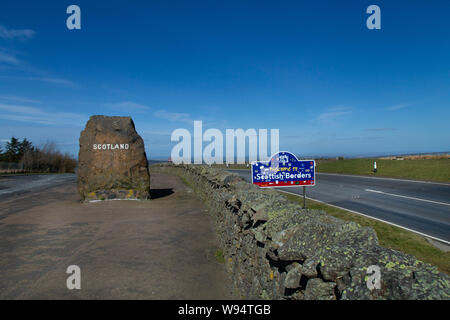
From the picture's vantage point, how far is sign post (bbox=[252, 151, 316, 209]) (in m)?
8.92

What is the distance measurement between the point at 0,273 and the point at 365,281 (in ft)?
23.4

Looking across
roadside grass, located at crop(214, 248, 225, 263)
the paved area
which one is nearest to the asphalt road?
roadside grass, located at crop(214, 248, 225, 263)

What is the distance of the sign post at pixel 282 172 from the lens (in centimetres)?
892

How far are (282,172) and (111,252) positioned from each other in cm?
569

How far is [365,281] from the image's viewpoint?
81.6 inches

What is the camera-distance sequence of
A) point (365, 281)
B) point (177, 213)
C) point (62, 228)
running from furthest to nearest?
point (177, 213)
point (62, 228)
point (365, 281)

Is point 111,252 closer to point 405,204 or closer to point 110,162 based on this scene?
point 110,162

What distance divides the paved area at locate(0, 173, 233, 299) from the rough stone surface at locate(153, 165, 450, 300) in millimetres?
1405

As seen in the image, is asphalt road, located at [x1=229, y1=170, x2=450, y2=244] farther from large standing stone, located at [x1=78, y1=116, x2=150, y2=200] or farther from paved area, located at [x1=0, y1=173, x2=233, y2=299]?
large standing stone, located at [x1=78, y1=116, x2=150, y2=200]

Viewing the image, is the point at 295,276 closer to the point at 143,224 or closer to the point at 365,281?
the point at 365,281

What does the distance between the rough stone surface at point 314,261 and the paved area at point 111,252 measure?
1405 millimetres

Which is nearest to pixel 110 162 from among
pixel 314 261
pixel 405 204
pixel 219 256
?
pixel 219 256

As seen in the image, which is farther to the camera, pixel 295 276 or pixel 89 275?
pixel 89 275
